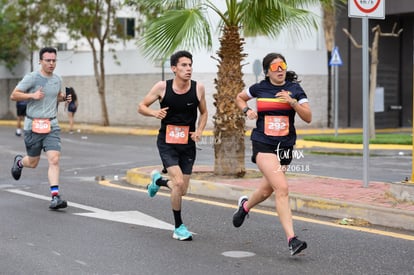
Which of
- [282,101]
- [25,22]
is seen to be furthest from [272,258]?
[25,22]

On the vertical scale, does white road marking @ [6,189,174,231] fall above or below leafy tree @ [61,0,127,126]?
below

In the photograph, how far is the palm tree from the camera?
10.9m

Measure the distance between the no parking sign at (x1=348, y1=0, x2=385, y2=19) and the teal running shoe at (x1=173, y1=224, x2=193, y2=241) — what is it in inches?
167

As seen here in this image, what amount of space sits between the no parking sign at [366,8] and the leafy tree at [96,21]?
19203 mm

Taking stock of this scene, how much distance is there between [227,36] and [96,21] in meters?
18.1

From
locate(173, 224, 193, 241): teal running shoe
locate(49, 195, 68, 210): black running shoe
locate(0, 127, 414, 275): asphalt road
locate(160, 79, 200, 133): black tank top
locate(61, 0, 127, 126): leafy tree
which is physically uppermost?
locate(61, 0, 127, 126): leafy tree

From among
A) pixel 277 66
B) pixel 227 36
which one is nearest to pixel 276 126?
pixel 277 66

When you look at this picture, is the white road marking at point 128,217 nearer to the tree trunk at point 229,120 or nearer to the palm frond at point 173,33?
the tree trunk at point 229,120

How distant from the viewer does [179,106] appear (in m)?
7.09

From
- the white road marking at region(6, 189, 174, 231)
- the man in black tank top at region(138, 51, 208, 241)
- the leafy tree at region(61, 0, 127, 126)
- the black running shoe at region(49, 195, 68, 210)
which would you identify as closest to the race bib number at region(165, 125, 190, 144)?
the man in black tank top at region(138, 51, 208, 241)

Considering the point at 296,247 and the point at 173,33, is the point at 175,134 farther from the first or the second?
the point at 173,33

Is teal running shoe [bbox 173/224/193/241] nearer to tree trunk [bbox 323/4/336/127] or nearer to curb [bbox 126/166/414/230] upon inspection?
curb [bbox 126/166/414/230]

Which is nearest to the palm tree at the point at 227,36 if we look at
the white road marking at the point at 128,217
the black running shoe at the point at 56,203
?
the white road marking at the point at 128,217

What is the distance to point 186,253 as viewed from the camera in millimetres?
6508
